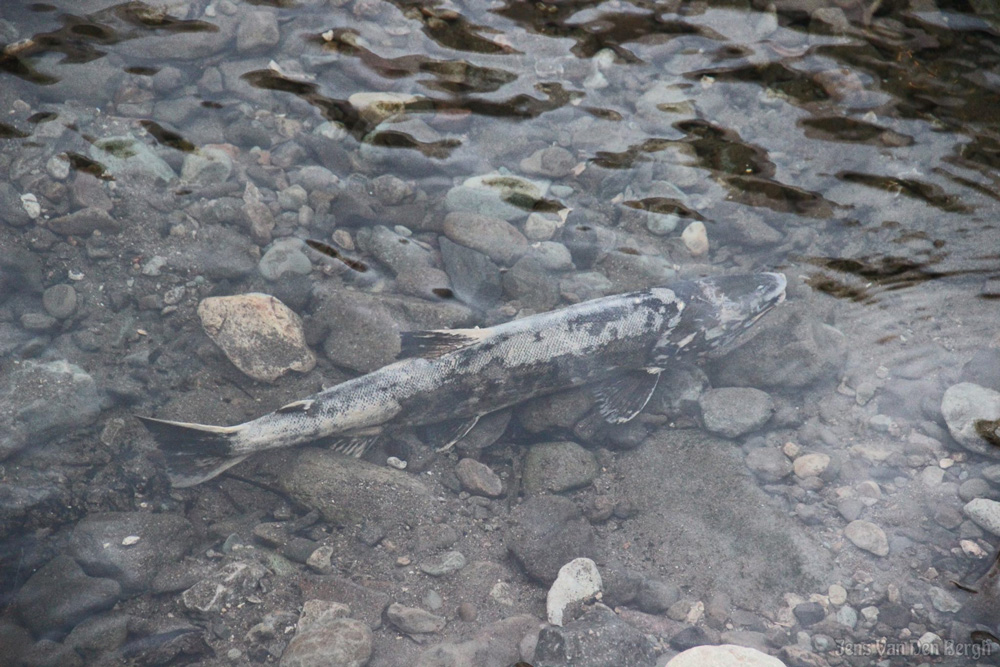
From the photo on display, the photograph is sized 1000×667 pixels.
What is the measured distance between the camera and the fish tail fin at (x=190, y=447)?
4.97m

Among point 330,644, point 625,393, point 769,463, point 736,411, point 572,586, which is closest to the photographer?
point 330,644

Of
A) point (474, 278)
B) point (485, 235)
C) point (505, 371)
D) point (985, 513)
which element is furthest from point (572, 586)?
point (485, 235)

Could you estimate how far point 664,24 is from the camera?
7113 mm

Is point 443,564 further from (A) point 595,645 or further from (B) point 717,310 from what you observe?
(B) point 717,310

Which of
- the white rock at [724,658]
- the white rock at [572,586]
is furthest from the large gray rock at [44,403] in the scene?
the white rock at [724,658]

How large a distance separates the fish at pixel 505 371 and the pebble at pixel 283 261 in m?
1.25

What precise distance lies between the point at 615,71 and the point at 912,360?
4.24 m

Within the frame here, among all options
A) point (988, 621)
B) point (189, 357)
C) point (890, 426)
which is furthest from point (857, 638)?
point (189, 357)

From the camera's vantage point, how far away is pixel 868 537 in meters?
4.72

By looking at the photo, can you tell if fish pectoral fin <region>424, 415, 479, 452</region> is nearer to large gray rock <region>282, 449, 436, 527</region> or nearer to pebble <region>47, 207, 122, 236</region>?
large gray rock <region>282, 449, 436, 527</region>

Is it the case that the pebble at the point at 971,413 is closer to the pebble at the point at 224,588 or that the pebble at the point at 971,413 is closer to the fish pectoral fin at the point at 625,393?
the fish pectoral fin at the point at 625,393

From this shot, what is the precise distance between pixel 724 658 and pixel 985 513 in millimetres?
2477

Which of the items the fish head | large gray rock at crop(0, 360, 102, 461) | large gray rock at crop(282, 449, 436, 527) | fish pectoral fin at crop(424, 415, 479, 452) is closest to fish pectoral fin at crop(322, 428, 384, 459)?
large gray rock at crop(282, 449, 436, 527)

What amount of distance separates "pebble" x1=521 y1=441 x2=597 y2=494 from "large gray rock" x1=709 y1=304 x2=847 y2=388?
1640 mm
